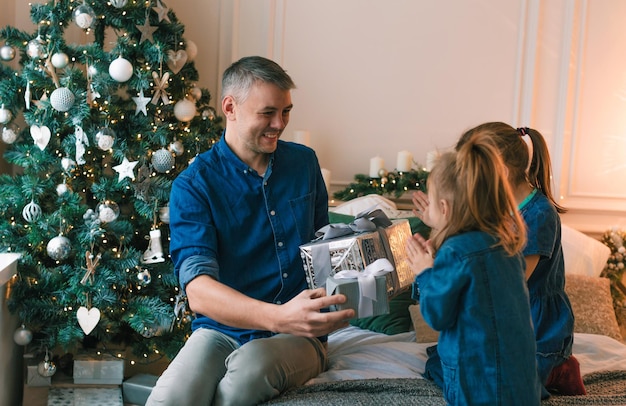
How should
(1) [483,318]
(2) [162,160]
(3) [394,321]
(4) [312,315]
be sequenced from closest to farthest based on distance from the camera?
1. (1) [483,318]
2. (4) [312,315]
3. (3) [394,321]
4. (2) [162,160]

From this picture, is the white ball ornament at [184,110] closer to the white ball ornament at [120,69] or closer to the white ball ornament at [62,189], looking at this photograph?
the white ball ornament at [120,69]

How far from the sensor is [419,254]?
6.24ft

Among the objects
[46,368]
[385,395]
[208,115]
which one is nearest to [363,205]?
[208,115]

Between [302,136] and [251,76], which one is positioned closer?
[251,76]

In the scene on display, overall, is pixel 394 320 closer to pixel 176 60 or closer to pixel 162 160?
pixel 162 160

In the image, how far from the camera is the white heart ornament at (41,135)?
2951mm

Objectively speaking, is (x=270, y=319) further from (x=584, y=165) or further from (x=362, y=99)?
(x=584, y=165)

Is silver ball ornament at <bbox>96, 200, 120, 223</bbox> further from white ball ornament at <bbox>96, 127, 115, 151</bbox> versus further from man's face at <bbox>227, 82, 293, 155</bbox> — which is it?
man's face at <bbox>227, 82, 293, 155</bbox>

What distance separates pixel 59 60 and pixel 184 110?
531 mm

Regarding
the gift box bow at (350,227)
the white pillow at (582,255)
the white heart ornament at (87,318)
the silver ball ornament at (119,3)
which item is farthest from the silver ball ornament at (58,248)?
the white pillow at (582,255)

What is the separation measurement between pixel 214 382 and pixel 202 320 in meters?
0.31

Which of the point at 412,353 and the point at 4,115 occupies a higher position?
the point at 4,115

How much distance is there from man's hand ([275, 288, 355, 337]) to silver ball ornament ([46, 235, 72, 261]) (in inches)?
50.3

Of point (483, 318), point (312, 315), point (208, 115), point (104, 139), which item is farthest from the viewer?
point (208, 115)
